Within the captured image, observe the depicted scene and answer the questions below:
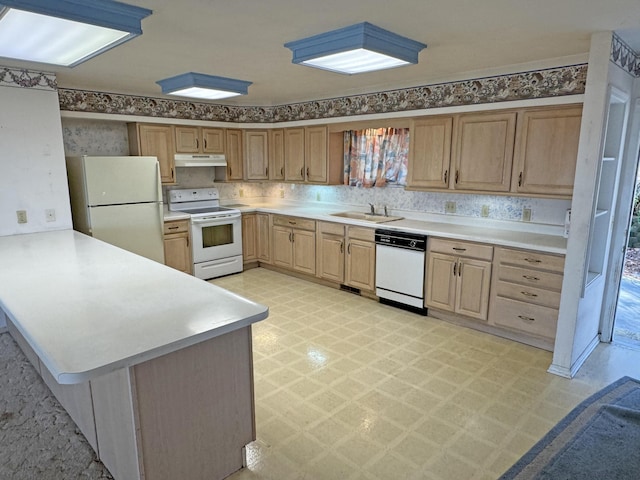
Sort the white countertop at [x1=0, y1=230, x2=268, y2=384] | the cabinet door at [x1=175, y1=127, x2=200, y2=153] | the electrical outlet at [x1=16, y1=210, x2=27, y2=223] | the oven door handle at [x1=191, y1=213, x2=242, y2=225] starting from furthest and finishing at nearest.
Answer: the cabinet door at [x1=175, y1=127, x2=200, y2=153]
the oven door handle at [x1=191, y1=213, x2=242, y2=225]
the electrical outlet at [x1=16, y1=210, x2=27, y2=223]
the white countertop at [x1=0, y1=230, x2=268, y2=384]

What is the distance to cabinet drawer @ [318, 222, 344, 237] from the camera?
4.75m

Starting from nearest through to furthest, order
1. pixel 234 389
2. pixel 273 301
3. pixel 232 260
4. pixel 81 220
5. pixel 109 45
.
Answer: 1. pixel 234 389
2. pixel 109 45
3. pixel 81 220
4. pixel 273 301
5. pixel 232 260

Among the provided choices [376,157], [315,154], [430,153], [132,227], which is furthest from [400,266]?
[132,227]

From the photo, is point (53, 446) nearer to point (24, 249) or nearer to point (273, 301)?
point (24, 249)

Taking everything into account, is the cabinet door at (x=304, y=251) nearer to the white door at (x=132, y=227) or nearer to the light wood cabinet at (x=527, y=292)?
the white door at (x=132, y=227)

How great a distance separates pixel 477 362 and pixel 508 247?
3.24 feet

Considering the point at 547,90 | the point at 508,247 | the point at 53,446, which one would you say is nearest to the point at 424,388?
the point at 508,247

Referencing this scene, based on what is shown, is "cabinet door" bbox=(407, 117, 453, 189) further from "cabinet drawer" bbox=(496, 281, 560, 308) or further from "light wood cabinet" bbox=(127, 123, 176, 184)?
"light wood cabinet" bbox=(127, 123, 176, 184)

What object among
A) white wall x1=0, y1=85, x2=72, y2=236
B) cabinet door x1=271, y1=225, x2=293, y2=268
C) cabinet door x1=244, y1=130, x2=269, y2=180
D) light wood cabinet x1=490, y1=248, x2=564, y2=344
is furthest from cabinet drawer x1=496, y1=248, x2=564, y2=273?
white wall x1=0, y1=85, x2=72, y2=236

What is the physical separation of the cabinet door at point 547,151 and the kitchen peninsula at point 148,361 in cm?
272

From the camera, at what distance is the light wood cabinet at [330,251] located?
478 cm

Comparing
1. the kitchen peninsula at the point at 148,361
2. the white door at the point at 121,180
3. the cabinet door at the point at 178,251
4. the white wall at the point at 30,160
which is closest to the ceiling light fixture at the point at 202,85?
the white door at the point at 121,180

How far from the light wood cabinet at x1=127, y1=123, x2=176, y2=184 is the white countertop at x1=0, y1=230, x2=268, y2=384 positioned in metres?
2.37

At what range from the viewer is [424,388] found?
2852 mm
